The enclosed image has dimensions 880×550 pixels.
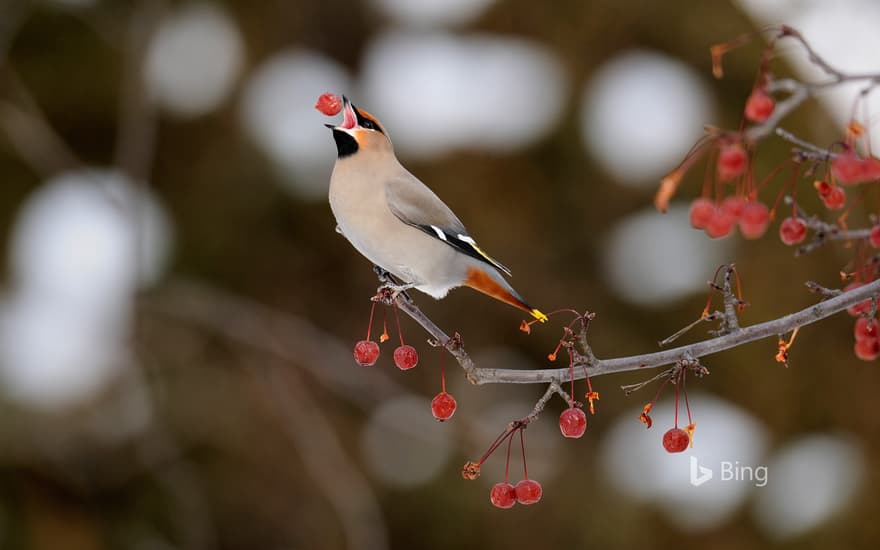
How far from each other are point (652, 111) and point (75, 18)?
3581 mm

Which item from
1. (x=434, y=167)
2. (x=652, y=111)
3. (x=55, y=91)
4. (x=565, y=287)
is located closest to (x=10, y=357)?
(x=55, y=91)

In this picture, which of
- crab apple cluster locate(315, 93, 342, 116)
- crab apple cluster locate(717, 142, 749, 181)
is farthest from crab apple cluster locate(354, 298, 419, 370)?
crab apple cluster locate(717, 142, 749, 181)

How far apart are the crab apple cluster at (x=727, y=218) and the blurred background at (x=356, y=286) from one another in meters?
3.60

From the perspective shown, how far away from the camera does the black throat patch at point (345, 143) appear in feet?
6.61

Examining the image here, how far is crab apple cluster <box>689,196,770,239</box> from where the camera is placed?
134 centimetres

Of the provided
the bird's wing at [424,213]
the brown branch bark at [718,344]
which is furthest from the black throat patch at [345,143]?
the brown branch bark at [718,344]

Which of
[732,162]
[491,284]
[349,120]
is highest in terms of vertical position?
[349,120]

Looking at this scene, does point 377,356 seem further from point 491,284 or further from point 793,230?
point 793,230

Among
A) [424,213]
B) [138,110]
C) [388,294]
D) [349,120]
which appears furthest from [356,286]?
[388,294]

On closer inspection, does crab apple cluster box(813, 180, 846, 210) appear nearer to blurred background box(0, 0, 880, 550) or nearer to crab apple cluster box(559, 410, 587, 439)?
crab apple cluster box(559, 410, 587, 439)

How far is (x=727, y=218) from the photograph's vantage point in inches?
53.4

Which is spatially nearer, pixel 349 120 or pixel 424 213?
pixel 349 120

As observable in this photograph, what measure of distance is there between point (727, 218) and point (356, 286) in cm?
428

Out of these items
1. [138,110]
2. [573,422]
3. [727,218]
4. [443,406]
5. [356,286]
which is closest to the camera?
[727,218]
